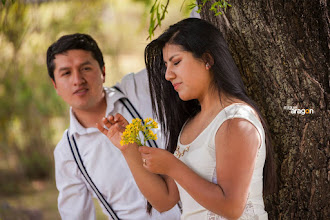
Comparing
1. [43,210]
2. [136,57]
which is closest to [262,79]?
[43,210]

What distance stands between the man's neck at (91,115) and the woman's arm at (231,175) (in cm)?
121

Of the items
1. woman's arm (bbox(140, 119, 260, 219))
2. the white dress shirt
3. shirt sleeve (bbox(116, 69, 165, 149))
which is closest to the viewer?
woman's arm (bbox(140, 119, 260, 219))

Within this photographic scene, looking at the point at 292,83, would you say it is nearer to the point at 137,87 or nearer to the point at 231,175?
the point at 231,175

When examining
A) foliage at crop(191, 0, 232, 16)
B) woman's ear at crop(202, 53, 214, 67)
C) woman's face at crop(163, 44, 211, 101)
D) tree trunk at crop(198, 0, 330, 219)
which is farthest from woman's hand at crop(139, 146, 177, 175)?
foliage at crop(191, 0, 232, 16)

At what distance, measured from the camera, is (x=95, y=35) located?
6492 mm

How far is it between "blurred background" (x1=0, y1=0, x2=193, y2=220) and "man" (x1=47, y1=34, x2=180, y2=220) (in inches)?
105

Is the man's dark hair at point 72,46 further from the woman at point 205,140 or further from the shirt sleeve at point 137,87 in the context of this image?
the woman at point 205,140

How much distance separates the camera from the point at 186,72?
166cm

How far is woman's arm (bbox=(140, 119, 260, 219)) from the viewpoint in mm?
1511

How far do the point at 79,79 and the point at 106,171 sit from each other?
538mm

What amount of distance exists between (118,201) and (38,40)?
3719 millimetres

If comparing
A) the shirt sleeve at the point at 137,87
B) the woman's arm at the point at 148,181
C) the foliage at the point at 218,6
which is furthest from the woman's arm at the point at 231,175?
the shirt sleeve at the point at 137,87

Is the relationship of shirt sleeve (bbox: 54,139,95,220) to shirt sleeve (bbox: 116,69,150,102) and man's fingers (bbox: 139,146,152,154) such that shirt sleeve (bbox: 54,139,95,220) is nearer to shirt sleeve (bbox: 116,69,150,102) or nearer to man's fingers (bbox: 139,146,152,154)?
shirt sleeve (bbox: 116,69,150,102)

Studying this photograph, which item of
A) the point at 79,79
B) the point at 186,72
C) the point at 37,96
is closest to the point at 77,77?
the point at 79,79
